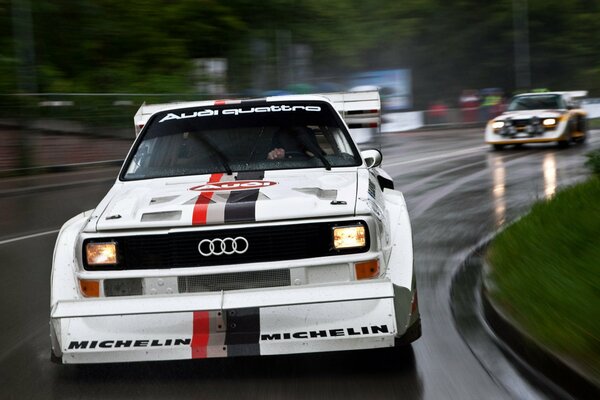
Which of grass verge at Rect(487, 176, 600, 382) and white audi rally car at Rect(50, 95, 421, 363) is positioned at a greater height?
white audi rally car at Rect(50, 95, 421, 363)

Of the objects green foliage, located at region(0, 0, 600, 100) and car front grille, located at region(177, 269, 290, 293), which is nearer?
car front grille, located at region(177, 269, 290, 293)

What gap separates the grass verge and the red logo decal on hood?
1.74 meters

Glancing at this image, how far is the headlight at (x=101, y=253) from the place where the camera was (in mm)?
5443

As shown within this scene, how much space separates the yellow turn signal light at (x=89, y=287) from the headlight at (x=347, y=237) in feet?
4.37

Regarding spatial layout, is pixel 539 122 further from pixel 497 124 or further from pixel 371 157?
pixel 371 157

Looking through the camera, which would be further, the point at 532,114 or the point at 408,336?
the point at 532,114

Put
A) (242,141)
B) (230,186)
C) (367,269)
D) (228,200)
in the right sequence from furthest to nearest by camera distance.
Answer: (242,141), (230,186), (228,200), (367,269)

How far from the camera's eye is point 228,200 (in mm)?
5602

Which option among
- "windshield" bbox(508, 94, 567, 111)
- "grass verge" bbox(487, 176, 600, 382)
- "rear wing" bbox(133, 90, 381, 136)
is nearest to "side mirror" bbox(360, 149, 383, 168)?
"grass verge" bbox(487, 176, 600, 382)

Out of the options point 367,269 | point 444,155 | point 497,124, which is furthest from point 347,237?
point 497,124

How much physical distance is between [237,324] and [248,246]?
0.49 meters

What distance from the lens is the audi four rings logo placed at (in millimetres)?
5379

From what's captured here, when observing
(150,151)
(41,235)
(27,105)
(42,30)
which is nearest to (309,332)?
(150,151)

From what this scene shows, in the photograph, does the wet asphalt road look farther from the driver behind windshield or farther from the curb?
the driver behind windshield
